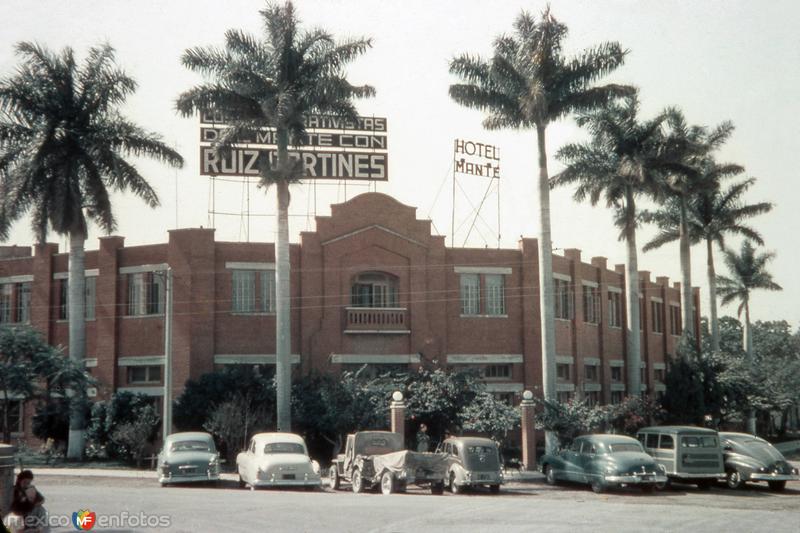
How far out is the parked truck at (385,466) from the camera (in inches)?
981

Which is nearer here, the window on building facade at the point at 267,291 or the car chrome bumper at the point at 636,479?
the car chrome bumper at the point at 636,479

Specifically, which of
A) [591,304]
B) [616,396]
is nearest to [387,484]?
[591,304]

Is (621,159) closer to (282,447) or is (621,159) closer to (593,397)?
(593,397)

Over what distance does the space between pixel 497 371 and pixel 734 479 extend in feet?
48.3

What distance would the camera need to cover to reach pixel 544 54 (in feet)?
116

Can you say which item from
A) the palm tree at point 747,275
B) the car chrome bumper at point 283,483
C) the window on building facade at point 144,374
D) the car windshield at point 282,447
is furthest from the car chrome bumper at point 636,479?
the palm tree at point 747,275

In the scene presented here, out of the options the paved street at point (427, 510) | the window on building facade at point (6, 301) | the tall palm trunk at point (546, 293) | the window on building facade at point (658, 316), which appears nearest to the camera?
the paved street at point (427, 510)

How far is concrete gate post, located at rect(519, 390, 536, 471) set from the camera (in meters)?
32.9

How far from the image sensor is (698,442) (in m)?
28.8

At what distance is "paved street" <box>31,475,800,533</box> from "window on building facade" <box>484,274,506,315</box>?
53.0ft

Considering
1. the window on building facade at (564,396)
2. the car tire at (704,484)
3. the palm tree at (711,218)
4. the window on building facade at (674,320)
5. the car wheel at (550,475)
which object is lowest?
the car tire at (704,484)

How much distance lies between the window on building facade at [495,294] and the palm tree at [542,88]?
20.9 ft

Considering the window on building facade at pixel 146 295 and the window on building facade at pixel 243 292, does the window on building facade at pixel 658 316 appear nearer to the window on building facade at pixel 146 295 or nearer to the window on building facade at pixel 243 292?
the window on building facade at pixel 243 292

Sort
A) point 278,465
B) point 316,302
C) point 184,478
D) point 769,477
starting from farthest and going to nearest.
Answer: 1. point 316,302
2. point 769,477
3. point 184,478
4. point 278,465
